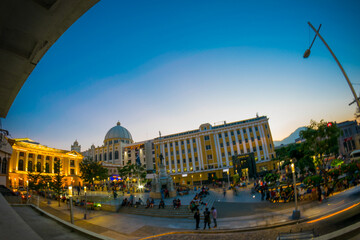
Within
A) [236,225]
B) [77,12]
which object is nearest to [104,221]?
[236,225]

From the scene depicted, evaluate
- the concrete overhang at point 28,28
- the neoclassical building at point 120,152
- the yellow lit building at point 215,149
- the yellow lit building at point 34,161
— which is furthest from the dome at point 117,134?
the concrete overhang at point 28,28

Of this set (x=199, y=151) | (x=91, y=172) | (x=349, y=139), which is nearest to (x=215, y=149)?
(x=199, y=151)

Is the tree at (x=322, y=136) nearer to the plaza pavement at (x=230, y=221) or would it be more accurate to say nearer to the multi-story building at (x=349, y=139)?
the plaza pavement at (x=230, y=221)

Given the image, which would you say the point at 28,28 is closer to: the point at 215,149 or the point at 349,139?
the point at 215,149

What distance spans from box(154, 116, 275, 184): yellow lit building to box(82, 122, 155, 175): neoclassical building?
20334 mm

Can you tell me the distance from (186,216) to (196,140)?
44853 mm

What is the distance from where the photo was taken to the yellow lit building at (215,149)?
55.7 m

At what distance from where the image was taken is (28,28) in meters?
3.66

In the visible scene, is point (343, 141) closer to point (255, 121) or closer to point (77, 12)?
point (255, 121)

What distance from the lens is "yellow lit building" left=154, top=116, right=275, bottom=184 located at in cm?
5569

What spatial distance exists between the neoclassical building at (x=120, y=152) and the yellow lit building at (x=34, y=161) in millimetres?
13907

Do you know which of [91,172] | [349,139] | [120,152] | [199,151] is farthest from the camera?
[120,152]

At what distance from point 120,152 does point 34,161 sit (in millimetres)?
40914

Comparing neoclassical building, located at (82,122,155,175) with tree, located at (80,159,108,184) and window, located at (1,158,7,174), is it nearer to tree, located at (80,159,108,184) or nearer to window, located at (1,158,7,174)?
tree, located at (80,159,108,184)
